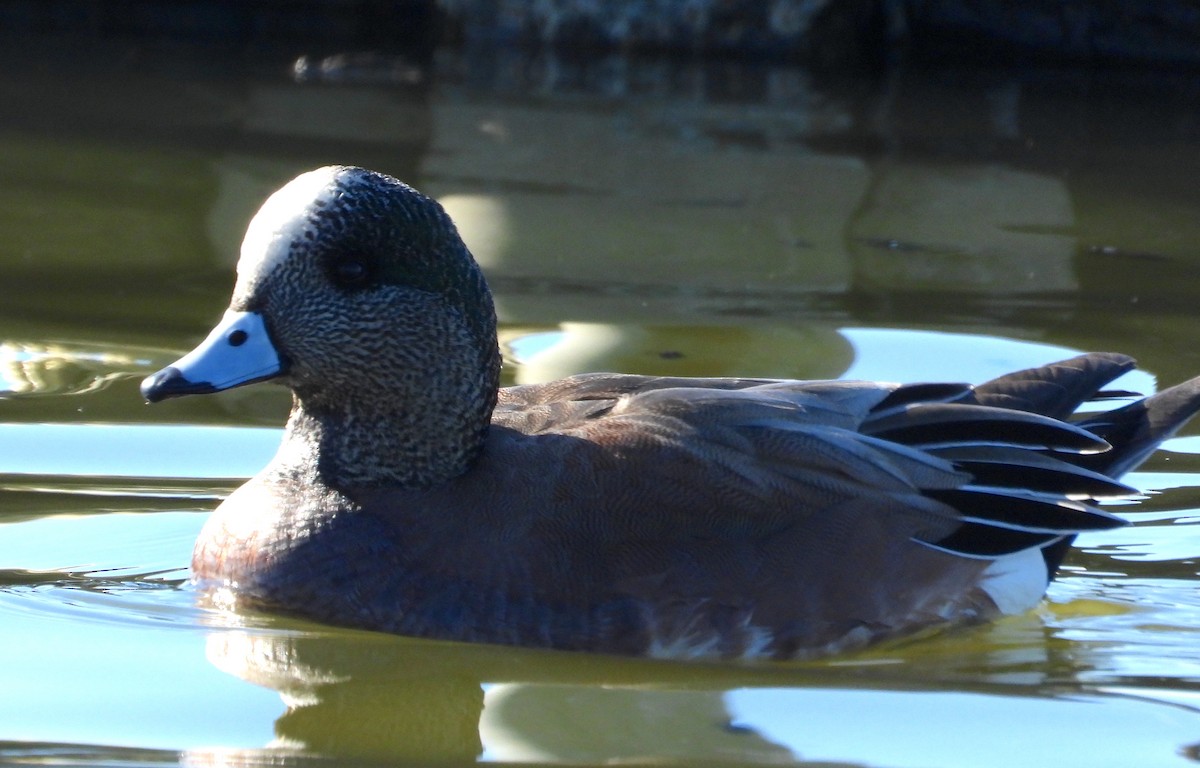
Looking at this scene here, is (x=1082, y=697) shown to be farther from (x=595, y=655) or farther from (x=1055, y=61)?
(x=1055, y=61)

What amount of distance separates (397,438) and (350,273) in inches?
14.4

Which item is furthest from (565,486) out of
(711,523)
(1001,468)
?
(1001,468)

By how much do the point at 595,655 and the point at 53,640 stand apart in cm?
104

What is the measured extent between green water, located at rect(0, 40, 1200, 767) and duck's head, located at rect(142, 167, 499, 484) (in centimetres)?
52

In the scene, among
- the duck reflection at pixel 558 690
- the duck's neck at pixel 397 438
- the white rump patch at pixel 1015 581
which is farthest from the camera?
the white rump patch at pixel 1015 581

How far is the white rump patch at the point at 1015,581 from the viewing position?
158 inches

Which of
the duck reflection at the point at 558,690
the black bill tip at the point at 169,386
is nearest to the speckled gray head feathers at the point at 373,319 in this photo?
the black bill tip at the point at 169,386

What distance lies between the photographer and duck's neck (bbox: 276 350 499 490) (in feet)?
12.7

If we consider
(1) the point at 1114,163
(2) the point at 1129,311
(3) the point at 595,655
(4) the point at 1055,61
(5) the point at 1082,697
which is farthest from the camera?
(4) the point at 1055,61

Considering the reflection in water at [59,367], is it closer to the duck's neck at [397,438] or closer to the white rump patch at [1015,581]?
the duck's neck at [397,438]

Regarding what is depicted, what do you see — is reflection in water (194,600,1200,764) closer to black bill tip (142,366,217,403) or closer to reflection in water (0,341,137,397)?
black bill tip (142,366,217,403)

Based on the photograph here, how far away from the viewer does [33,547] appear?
4.02 meters

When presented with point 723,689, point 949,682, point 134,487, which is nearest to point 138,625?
point 134,487

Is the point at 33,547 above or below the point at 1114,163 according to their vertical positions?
below
